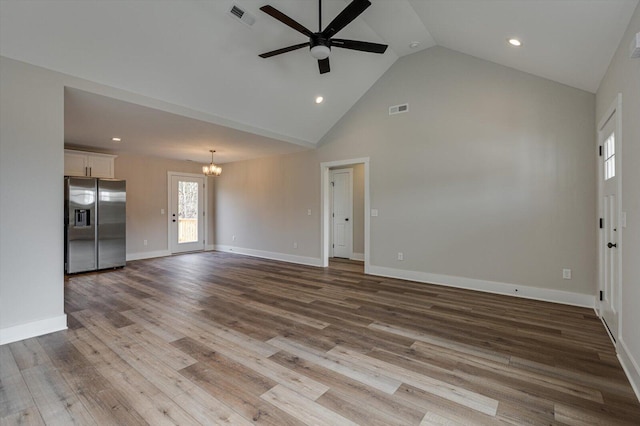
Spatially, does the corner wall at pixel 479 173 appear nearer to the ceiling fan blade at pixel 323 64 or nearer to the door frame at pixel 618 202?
the door frame at pixel 618 202

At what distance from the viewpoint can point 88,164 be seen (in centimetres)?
625

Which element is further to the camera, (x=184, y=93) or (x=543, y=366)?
(x=184, y=93)

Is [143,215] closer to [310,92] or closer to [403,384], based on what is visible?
[310,92]

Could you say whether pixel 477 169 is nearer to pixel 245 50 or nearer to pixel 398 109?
pixel 398 109

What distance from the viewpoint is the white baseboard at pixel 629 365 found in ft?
6.67

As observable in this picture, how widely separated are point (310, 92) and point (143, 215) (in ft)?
17.9

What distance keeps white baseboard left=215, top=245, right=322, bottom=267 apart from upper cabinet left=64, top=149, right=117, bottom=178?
11.3ft

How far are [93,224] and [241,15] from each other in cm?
510

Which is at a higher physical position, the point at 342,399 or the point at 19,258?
the point at 19,258

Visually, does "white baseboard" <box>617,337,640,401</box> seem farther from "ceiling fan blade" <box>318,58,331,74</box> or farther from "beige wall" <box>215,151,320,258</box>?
"beige wall" <box>215,151,320,258</box>

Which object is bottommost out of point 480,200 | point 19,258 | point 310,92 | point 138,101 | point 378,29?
point 19,258

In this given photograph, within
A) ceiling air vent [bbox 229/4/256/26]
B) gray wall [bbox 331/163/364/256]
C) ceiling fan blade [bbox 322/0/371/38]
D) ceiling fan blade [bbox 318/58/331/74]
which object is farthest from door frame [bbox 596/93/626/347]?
gray wall [bbox 331/163/364/256]

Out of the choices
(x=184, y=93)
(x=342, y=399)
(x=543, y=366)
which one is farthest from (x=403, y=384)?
(x=184, y=93)

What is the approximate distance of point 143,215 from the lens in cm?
754
